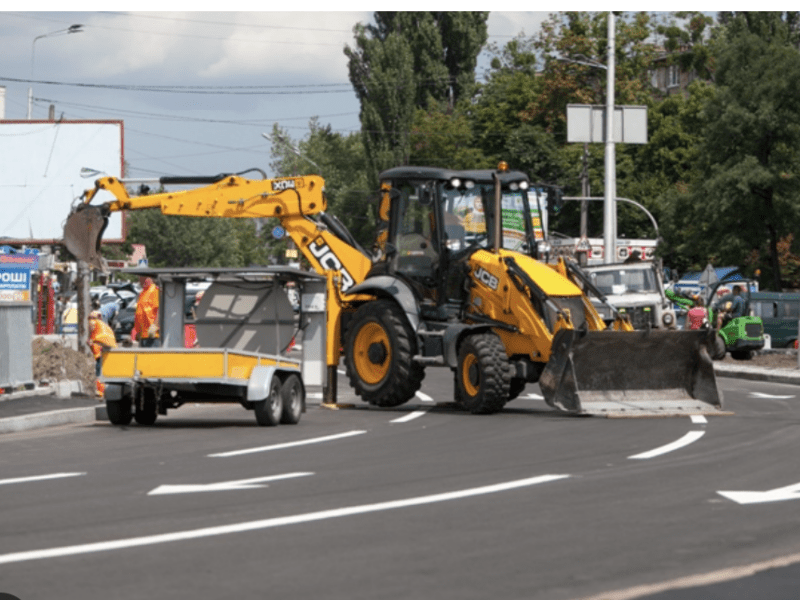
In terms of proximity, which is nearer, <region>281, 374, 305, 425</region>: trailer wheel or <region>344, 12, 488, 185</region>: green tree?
<region>281, 374, 305, 425</region>: trailer wheel

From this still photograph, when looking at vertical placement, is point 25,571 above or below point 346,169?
below

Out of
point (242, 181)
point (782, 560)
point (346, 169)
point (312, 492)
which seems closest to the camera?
point (782, 560)

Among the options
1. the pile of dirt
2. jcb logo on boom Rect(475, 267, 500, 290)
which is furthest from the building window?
jcb logo on boom Rect(475, 267, 500, 290)

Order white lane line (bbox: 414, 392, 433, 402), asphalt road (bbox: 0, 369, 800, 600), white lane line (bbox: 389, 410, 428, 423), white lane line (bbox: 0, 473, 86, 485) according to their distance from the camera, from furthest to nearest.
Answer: white lane line (bbox: 414, 392, 433, 402) → white lane line (bbox: 389, 410, 428, 423) → white lane line (bbox: 0, 473, 86, 485) → asphalt road (bbox: 0, 369, 800, 600)

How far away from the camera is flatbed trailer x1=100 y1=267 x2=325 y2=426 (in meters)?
17.3

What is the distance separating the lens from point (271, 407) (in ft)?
58.3

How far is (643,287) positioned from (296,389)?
69.7ft

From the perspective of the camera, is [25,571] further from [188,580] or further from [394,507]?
[394,507]

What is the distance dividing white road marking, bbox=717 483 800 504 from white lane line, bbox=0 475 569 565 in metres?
1.48

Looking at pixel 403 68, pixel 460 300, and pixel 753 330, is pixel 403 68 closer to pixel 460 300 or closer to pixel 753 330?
pixel 753 330

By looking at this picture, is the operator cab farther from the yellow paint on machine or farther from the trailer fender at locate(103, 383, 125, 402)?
the trailer fender at locate(103, 383, 125, 402)

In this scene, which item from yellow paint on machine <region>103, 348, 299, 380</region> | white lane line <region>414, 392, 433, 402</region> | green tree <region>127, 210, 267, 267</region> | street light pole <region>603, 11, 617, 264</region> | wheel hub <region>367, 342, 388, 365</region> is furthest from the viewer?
green tree <region>127, 210, 267, 267</region>

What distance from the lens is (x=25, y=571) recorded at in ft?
24.3

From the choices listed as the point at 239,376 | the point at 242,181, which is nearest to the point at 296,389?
the point at 239,376
